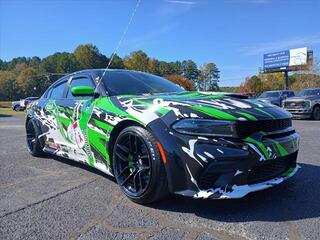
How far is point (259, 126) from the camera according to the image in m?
3.29

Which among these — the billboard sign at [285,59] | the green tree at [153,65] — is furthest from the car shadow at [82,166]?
the green tree at [153,65]

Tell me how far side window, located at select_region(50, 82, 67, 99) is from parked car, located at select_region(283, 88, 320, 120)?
1323 centimetres

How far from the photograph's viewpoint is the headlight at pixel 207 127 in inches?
123

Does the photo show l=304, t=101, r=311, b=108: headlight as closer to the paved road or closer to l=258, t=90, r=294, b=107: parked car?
l=258, t=90, r=294, b=107: parked car

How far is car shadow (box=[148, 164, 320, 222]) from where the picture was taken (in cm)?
316

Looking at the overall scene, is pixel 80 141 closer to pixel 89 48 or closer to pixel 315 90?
pixel 315 90

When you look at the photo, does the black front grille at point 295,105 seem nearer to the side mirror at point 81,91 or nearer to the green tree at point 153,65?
the side mirror at point 81,91

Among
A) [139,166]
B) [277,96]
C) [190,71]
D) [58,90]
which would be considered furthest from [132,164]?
[190,71]

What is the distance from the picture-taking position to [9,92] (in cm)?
8800

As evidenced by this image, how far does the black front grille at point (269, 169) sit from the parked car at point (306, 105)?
13.5 m

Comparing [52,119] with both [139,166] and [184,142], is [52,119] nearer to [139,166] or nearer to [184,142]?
[139,166]

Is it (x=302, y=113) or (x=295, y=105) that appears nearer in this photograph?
(x=302, y=113)

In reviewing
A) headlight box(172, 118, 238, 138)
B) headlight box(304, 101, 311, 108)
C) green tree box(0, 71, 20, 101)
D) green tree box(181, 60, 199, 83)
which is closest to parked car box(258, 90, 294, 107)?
headlight box(304, 101, 311, 108)

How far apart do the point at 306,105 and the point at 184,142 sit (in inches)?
574
